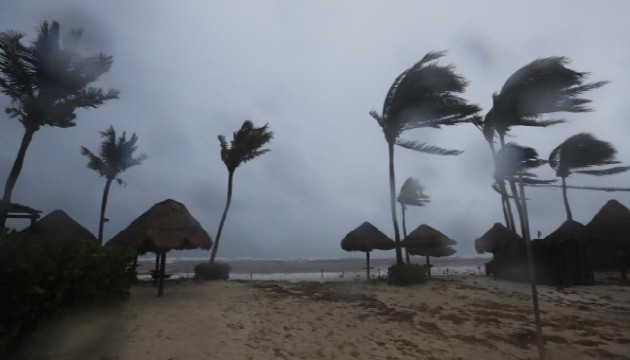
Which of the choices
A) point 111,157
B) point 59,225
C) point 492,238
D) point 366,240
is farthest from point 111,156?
point 492,238

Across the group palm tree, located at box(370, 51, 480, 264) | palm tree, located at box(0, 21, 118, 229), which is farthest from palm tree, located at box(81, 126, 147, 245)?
palm tree, located at box(370, 51, 480, 264)

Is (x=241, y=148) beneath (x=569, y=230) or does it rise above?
above

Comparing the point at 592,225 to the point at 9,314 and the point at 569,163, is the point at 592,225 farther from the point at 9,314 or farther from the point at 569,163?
the point at 9,314

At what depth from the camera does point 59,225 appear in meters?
13.5

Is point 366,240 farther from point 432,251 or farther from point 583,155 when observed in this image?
point 583,155

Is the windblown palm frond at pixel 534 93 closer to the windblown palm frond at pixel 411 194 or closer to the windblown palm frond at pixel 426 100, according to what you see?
the windblown palm frond at pixel 426 100

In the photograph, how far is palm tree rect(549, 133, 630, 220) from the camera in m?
22.1

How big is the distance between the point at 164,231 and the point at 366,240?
1075cm

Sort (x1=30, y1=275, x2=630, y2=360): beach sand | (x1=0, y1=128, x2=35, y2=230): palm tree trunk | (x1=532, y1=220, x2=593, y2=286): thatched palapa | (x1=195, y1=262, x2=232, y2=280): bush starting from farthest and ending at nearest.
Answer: (x1=195, y1=262, x2=232, y2=280): bush
(x1=532, y1=220, x2=593, y2=286): thatched palapa
(x1=0, y1=128, x2=35, y2=230): palm tree trunk
(x1=30, y1=275, x2=630, y2=360): beach sand

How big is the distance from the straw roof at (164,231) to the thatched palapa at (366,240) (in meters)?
8.98

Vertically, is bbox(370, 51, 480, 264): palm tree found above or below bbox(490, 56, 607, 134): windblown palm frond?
above

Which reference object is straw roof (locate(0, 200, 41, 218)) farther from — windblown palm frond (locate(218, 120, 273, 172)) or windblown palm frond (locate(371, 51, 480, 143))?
windblown palm frond (locate(371, 51, 480, 143))

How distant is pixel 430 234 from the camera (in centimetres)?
1889

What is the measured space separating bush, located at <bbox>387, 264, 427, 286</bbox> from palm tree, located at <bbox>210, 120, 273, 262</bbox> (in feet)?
29.4
